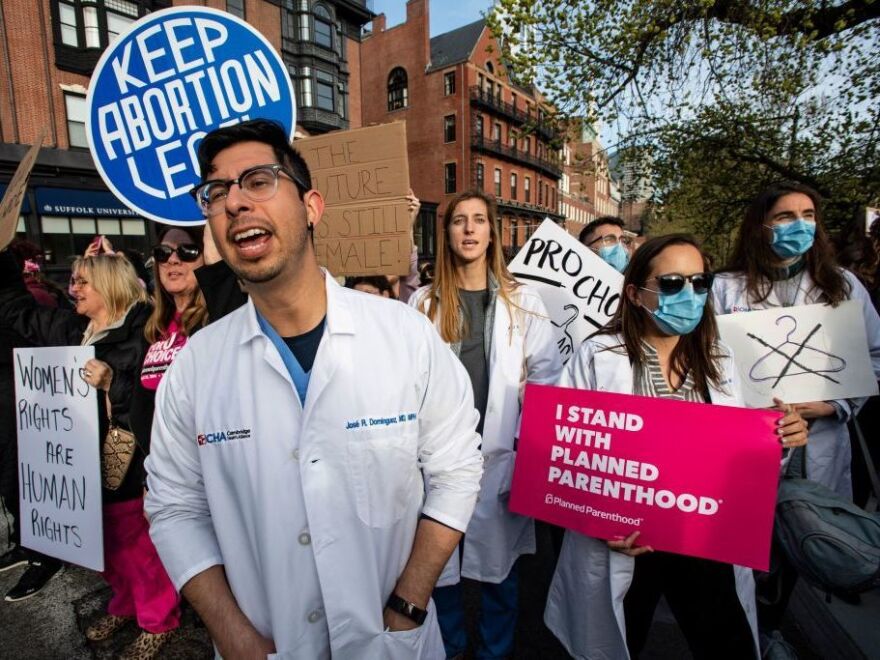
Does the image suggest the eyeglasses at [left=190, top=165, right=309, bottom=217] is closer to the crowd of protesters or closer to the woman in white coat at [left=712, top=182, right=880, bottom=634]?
the crowd of protesters

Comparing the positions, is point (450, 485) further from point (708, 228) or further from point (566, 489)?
point (708, 228)

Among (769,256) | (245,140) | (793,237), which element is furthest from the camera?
(769,256)

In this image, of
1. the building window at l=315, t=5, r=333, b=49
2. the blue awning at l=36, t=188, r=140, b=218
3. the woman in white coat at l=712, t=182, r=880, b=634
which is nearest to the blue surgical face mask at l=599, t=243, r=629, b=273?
the woman in white coat at l=712, t=182, r=880, b=634

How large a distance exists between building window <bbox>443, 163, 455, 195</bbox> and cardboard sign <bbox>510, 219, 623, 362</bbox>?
106 ft

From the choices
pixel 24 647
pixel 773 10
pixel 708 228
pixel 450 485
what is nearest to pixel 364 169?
pixel 450 485

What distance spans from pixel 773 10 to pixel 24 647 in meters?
9.20

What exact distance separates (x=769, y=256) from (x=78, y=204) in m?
20.0

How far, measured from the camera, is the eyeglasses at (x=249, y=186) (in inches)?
54.9

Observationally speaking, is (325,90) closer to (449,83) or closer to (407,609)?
(449,83)

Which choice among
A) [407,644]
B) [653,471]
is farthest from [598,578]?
[407,644]

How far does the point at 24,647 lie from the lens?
8.68ft

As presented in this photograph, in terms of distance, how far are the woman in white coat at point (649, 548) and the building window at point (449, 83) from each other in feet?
117

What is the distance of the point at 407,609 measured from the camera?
1.35 m

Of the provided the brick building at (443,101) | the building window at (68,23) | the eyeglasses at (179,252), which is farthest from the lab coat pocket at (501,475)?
the brick building at (443,101)
